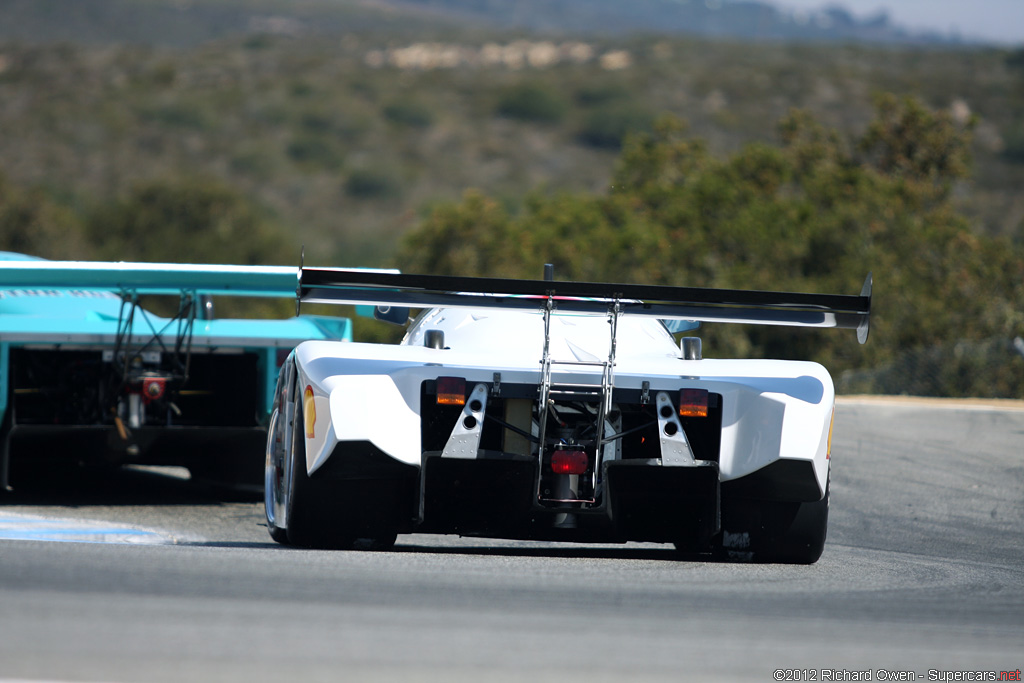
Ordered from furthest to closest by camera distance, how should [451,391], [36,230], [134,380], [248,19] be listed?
[248,19]
[36,230]
[134,380]
[451,391]

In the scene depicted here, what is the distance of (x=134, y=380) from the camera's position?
9.23 meters

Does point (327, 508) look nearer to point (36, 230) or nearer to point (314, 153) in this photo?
point (36, 230)

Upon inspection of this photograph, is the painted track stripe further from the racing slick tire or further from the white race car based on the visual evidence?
the white race car

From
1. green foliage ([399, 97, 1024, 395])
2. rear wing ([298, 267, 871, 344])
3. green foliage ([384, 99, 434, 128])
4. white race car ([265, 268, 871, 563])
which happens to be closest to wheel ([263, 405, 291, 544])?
white race car ([265, 268, 871, 563])

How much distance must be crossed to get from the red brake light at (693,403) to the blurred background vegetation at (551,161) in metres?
14.2

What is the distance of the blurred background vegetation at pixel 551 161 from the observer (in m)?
26.6

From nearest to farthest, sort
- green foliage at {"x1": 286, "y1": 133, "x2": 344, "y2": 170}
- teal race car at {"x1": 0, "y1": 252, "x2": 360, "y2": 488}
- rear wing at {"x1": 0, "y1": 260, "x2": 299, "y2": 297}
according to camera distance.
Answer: rear wing at {"x1": 0, "y1": 260, "x2": 299, "y2": 297} < teal race car at {"x1": 0, "y1": 252, "x2": 360, "y2": 488} < green foliage at {"x1": 286, "y1": 133, "x2": 344, "y2": 170}

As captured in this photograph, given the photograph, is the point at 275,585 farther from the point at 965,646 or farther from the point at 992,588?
the point at 992,588

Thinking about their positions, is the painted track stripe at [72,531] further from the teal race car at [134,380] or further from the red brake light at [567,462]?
the red brake light at [567,462]

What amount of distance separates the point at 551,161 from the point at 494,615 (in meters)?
64.5

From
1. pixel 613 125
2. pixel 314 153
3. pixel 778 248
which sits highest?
pixel 613 125

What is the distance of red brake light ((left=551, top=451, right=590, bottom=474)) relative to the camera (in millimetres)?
5617

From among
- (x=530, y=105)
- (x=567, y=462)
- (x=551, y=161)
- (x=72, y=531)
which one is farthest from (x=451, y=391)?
(x=530, y=105)

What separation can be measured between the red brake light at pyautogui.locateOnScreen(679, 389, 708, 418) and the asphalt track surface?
2.06ft
